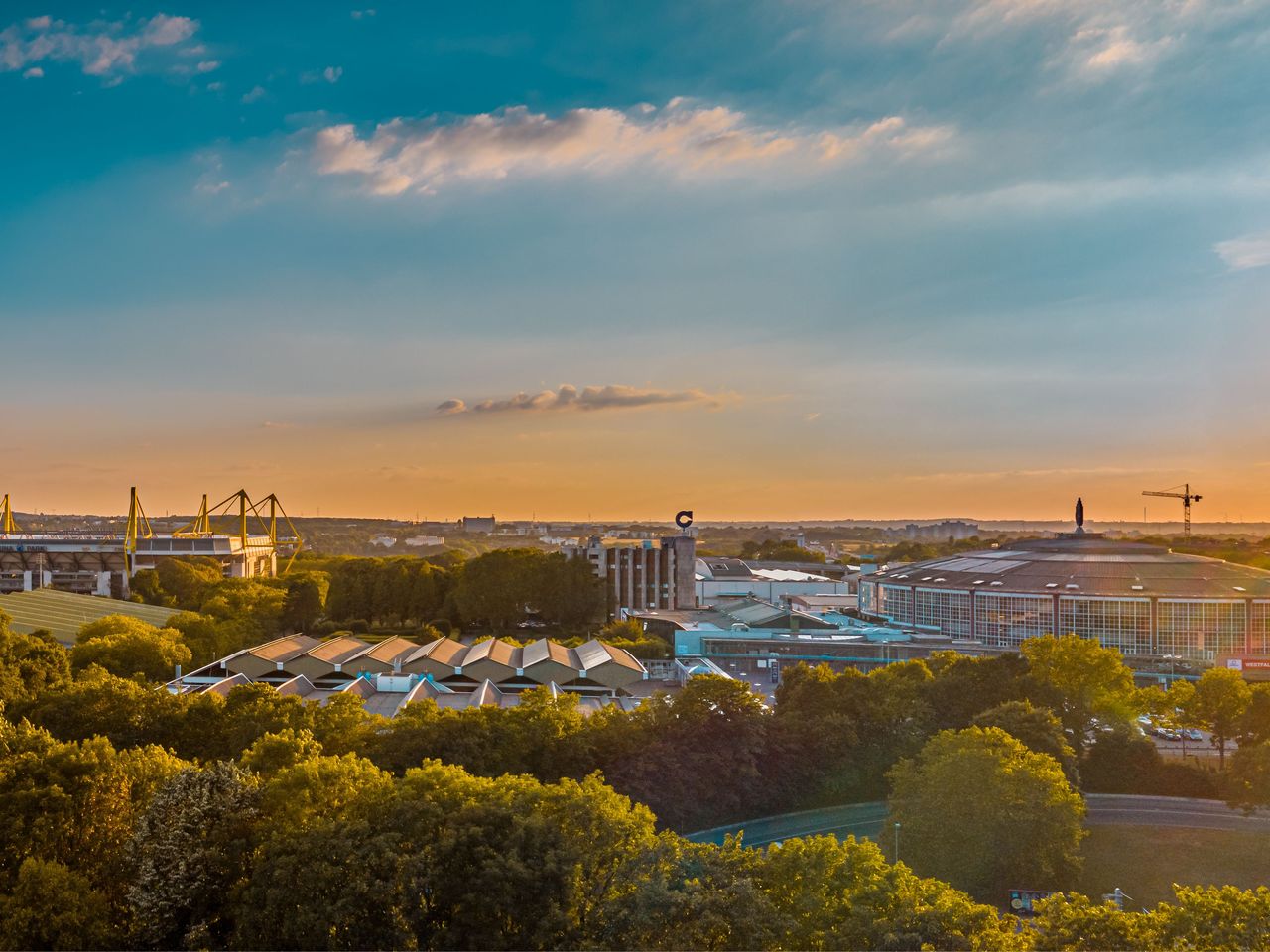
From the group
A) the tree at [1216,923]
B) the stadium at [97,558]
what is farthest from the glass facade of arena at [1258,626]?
the stadium at [97,558]

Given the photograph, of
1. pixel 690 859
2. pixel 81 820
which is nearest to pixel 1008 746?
pixel 690 859

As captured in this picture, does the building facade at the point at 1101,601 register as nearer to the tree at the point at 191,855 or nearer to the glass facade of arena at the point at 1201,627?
the glass facade of arena at the point at 1201,627

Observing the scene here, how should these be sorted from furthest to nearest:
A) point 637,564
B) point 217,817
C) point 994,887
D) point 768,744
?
point 637,564, point 768,744, point 994,887, point 217,817

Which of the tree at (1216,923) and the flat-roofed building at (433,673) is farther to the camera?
the flat-roofed building at (433,673)

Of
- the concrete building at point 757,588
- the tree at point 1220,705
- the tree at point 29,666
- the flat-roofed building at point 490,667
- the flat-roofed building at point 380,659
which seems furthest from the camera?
the concrete building at point 757,588

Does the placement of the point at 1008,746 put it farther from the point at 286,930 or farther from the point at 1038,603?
the point at 1038,603

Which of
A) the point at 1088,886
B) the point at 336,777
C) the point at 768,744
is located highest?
the point at 336,777
